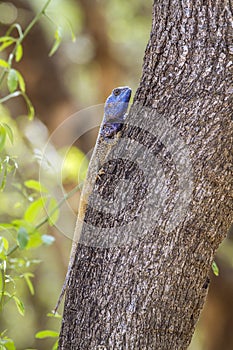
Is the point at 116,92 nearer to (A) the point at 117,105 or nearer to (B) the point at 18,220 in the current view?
(A) the point at 117,105

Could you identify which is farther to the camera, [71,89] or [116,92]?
[71,89]

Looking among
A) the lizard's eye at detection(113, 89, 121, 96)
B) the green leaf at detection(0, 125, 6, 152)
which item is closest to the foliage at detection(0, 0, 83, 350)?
the green leaf at detection(0, 125, 6, 152)

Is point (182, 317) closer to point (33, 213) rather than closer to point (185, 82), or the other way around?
point (185, 82)

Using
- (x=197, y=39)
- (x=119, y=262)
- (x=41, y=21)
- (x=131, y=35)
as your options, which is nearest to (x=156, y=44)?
(x=197, y=39)

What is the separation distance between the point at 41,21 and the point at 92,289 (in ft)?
16.6

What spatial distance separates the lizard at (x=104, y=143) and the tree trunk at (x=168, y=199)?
0.19m

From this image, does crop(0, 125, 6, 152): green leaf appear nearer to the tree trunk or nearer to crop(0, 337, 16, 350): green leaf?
the tree trunk

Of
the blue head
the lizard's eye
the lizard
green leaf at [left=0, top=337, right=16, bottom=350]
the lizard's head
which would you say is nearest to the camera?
green leaf at [left=0, top=337, right=16, bottom=350]

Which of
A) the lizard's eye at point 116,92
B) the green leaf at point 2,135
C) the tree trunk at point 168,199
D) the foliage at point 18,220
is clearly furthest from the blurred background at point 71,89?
the tree trunk at point 168,199

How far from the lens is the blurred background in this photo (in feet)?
20.0

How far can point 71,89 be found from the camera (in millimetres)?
7195

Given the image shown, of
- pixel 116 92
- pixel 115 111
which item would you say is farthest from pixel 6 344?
pixel 116 92

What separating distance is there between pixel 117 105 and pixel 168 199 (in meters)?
0.94

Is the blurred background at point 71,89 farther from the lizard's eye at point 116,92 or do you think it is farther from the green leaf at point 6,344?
the green leaf at point 6,344
